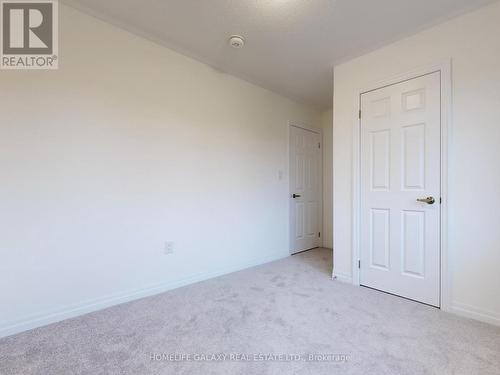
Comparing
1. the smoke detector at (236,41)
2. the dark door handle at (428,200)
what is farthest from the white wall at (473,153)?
the smoke detector at (236,41)

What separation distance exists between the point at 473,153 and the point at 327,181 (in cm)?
246

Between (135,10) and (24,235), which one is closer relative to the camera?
(24,235)

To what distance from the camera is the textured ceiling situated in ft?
6.42

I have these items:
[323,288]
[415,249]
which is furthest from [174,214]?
[415,249]

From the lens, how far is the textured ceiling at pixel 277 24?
6.42 feet

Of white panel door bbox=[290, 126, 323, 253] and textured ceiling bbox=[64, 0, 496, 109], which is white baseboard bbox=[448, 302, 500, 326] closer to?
white panel door bbox=[290, 126, 323, 253]

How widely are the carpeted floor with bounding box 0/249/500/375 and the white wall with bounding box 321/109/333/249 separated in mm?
2038

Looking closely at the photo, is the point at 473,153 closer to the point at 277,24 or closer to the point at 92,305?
the point at 277,24

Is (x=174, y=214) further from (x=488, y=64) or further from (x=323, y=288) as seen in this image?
(x=488, y=64)

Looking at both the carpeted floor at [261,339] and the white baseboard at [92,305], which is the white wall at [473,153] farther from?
the white baseboard at [92,305]

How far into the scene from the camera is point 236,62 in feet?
9.28

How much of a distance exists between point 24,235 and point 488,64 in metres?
3.68

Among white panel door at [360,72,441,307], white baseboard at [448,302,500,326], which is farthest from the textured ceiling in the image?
white baseboard at [448,302,500,326]

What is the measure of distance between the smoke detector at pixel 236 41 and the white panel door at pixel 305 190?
167 centimetres
